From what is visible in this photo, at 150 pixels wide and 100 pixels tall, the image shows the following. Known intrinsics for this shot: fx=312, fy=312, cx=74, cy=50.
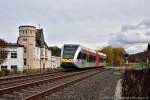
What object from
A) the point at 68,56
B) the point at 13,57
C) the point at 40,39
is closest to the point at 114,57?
the point at 40,39

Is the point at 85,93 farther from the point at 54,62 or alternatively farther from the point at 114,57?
the point at 114,57

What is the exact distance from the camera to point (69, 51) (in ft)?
125

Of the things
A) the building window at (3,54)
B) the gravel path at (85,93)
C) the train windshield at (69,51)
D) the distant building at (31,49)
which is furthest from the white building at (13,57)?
the gravel path at (85,93)

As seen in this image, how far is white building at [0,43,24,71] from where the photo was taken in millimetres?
64425

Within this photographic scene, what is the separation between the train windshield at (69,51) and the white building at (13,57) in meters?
27.7

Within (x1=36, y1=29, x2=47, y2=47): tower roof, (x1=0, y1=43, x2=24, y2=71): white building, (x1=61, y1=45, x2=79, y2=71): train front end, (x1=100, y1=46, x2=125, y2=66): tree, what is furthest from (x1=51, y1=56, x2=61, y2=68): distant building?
(x1=61, y1=45, x2=79, y2=71): train front end

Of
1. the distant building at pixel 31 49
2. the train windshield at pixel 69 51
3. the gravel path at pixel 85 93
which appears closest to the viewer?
the gravel path at pixel 85 93

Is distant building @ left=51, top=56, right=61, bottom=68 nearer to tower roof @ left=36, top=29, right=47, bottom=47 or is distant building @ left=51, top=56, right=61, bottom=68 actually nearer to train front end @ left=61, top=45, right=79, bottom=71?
tower roof @ left=36, top=29, right=47, bottom=47

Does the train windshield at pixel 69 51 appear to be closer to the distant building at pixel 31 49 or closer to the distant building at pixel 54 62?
the distant building at pixel 31 49

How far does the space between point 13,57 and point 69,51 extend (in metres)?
30.8

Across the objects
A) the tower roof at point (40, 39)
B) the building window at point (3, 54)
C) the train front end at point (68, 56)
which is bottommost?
the train front end at point (68, 56)

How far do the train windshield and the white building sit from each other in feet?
90.8

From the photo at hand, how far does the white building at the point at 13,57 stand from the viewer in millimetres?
64425

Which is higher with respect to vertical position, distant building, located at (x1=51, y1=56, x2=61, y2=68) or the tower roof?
the tower roof
